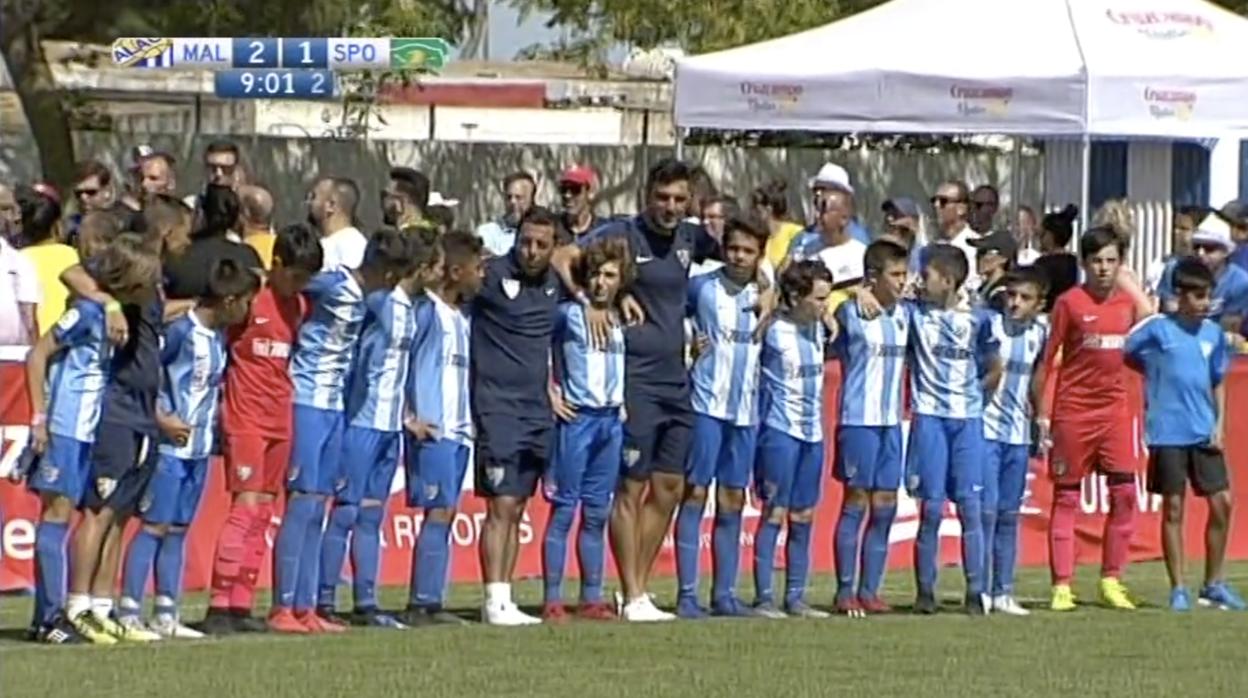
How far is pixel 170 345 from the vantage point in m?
13.8

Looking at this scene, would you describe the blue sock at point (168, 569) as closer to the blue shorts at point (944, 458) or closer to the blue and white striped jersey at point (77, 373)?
the blue and white striped jersey at point (77, 373)

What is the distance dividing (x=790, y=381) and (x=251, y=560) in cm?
286

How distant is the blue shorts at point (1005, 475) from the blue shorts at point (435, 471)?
9.42 ft

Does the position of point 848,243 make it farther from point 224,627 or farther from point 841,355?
point 224,627

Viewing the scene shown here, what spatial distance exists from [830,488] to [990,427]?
2362mm

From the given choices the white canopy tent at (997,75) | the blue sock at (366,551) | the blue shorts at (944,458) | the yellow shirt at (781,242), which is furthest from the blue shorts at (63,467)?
the white canopy tent at (997,75)

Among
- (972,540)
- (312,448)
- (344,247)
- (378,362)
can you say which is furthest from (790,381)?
(312,448)

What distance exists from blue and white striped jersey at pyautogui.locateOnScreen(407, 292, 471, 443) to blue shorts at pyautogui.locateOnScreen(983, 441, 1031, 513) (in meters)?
2.86

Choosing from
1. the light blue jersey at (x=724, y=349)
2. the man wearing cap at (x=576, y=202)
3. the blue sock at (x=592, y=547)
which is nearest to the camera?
the blue sock at (x=592, y=547)

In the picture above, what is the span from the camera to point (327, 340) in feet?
47.0

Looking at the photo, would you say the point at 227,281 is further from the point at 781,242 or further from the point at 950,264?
the point at 781,242

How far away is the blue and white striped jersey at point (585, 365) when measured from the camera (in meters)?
14.8

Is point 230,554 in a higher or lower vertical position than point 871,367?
lower

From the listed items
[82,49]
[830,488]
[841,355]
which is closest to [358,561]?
[841,355]
